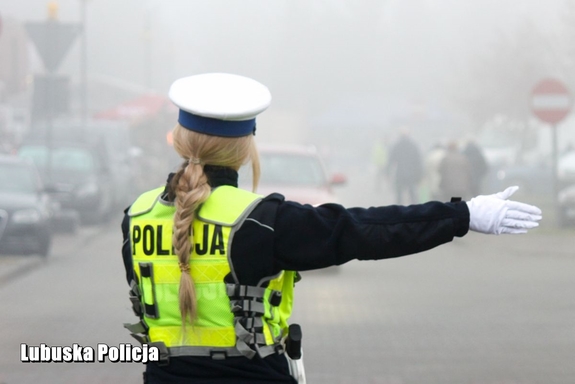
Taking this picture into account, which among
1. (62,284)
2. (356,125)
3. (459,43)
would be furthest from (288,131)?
(62,284)

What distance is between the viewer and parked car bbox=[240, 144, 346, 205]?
14516 mm

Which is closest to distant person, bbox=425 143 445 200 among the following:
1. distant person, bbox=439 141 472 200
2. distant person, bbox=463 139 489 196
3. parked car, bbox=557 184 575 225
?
distant person, bbox=463 139 489 196

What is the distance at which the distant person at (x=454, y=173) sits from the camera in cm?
1931

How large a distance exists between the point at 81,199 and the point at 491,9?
175ft

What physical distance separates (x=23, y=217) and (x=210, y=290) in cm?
1236

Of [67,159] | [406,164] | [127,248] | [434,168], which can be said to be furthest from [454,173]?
[127,248]

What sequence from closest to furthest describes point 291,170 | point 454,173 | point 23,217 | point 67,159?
1. point 23,217
2. point 291,170
3. point 454,173
4. point 67,159

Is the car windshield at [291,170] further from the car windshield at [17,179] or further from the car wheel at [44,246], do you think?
the car windshield at [17,179]

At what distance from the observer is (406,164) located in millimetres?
23031

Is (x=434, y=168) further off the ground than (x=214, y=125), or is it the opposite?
(x=214, y=125)

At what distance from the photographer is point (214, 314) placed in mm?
2793

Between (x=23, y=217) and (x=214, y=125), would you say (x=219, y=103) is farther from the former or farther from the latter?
(x=23, y=217)

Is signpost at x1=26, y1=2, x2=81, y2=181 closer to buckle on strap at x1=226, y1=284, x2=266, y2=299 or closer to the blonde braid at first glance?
the blonde braid

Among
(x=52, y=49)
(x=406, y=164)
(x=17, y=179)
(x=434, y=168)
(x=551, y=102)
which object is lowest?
(x=434, y=168)
